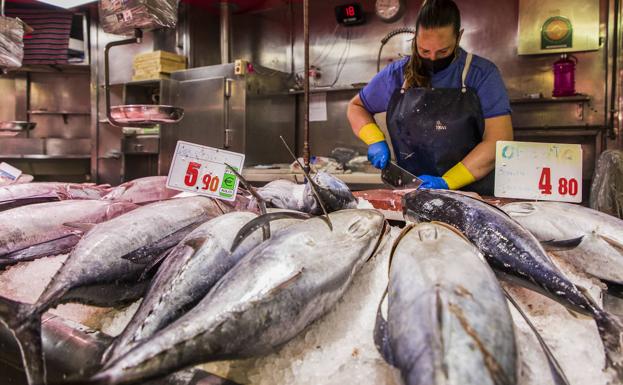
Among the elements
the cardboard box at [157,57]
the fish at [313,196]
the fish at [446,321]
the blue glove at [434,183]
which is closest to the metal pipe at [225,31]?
the cardboard box at [157,57]

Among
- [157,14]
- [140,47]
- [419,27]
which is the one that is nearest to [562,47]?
[419,27]

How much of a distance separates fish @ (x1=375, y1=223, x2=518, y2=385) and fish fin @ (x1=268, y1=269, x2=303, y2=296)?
18 cm

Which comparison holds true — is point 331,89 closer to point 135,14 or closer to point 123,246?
point 135,14

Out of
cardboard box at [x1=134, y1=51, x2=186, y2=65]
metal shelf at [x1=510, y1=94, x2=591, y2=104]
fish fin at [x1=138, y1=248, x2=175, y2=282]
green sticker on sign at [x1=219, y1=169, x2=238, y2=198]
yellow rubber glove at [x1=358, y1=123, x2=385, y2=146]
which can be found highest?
cardboard box at [x1=134, y1=51, x2=186, y2=65]

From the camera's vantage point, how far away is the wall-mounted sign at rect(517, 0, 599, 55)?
5.02 m

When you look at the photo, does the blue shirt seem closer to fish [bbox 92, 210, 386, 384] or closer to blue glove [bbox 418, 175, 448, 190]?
blue glove [bbox 418, 175, 448, 190]

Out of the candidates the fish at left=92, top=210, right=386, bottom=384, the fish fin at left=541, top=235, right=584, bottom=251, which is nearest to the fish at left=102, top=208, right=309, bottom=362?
the fish at left=92, top=210, right=386, bottom=384

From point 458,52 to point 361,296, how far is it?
2796 mm

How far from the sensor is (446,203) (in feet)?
4.26

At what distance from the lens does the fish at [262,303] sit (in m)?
0.72

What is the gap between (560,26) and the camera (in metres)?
5.08

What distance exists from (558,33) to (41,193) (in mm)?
5439

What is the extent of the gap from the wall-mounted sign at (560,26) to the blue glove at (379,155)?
9.51 feet

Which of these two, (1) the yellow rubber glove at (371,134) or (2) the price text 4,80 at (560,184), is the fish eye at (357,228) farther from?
(1) the yellow rubber glove at (371,134)
